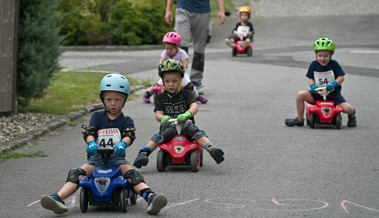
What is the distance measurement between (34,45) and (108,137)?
478 cm

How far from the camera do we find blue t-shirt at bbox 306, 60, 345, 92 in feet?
34.2

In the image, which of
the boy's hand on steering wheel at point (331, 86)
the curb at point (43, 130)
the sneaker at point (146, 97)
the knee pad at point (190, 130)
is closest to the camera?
the knee pad at point (190, 130)

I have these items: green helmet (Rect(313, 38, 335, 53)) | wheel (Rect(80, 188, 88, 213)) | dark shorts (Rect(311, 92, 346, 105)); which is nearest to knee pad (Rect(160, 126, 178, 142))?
wheel (Rect(80, 188, 88, 213))

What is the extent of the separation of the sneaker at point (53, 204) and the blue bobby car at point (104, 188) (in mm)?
209

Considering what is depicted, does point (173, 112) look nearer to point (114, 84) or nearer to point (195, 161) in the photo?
point (195, 161)

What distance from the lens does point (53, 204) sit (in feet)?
18.4

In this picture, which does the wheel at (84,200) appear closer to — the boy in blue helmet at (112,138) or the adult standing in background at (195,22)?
the boy in blue helmet at (112,138)

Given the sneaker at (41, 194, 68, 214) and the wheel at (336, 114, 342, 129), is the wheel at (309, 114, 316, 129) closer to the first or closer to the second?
the wheel at (336, 114, 342, 129)

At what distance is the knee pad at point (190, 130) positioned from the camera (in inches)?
300

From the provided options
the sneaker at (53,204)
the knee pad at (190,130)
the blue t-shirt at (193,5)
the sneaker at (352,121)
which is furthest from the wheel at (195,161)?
the blue t-shirt at (193,5)

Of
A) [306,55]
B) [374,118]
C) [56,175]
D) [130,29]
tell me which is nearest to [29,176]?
[56,175]

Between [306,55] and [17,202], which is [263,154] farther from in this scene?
[306,55]

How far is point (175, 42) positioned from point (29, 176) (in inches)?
182

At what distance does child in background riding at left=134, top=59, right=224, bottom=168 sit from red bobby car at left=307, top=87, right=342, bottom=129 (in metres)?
2.96
